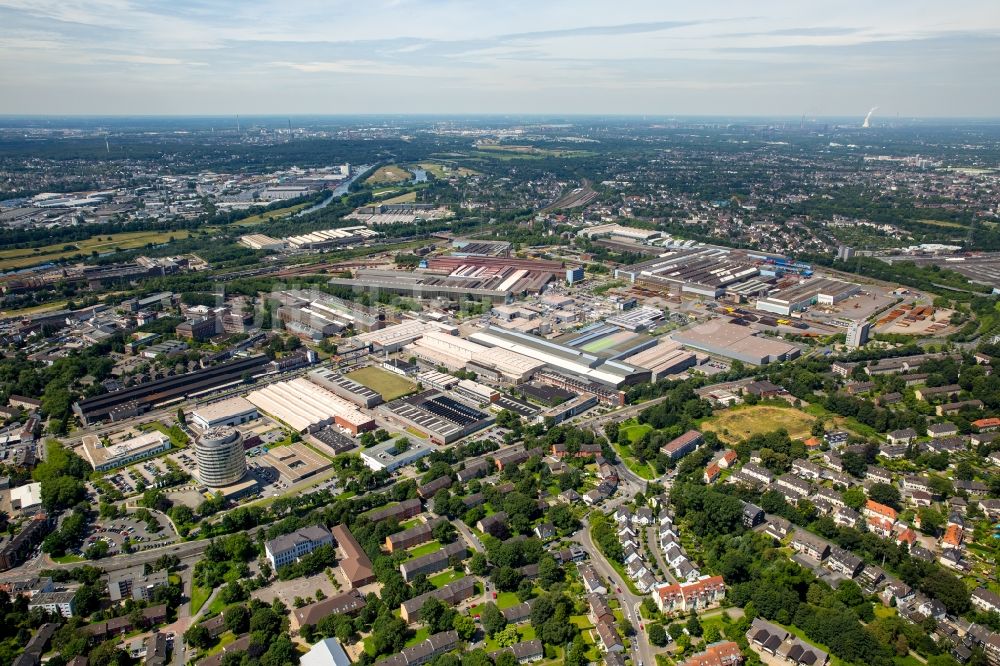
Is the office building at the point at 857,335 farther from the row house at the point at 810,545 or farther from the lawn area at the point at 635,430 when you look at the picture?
the row house at the point at 810,545

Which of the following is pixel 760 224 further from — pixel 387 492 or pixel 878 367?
pixel 387 492

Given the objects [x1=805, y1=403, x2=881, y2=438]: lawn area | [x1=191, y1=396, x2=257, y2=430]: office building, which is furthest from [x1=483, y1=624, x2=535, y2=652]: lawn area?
[x1=805, y1=403, x2=881, y2=438]: lawn area

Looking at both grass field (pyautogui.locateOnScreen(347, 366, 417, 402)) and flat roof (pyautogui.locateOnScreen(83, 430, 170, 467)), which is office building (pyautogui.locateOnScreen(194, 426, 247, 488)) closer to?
flat roof (pyautogui.locateOnScreen(83, 430, 170, 467))

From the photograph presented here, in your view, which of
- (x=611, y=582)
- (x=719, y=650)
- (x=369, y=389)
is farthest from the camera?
(x=369, y=389)

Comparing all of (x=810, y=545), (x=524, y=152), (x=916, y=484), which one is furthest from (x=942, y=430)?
(x=524, y=152)

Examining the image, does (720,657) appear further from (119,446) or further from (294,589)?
(119,446)

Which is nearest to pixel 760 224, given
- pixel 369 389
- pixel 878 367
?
pixel 878 367
